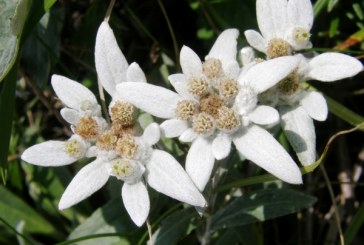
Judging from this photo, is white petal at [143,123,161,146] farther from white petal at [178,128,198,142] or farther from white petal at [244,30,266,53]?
white petal at [244,30,266,53]

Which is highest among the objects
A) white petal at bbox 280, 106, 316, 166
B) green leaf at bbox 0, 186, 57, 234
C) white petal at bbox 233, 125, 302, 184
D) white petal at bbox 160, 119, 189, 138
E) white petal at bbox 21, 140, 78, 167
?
white petal at bbox 21, 140, 78, 167

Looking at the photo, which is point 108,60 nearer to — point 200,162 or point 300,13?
point 200,162

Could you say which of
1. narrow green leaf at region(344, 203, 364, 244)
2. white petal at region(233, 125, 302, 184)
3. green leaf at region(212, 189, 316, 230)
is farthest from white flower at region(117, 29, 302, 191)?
narrow green leaf at region(344, 203, 364, 244)

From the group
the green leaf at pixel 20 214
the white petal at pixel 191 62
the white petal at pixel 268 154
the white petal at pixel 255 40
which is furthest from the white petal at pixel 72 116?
the green leaf at pixel 20 214

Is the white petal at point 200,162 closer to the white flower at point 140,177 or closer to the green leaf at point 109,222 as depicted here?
the white flower at point 140,177

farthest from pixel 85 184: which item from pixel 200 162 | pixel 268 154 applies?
pixel 268 154

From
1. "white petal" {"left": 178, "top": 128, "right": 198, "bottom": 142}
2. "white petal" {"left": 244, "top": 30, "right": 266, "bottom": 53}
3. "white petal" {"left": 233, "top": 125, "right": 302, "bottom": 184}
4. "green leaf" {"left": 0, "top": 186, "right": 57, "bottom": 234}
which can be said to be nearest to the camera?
"white petal" {"left": 233, "top": 125, "right": 302, "bottom": 184}

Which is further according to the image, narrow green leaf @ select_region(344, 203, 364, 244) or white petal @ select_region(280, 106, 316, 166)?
narrow green leaf @ select_region(344, 203, 364, 244)
